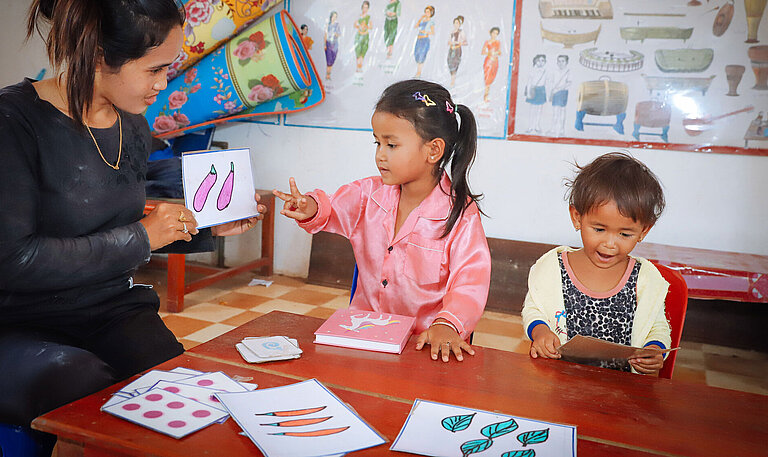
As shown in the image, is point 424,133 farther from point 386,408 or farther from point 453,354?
point 386,408

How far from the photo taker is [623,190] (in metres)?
1.62

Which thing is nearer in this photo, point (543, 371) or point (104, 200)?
point (543, 371)

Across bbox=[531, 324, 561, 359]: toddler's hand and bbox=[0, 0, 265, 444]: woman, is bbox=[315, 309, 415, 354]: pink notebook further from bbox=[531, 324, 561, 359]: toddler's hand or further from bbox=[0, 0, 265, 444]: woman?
bbox=[0, 0, 265, 444]: woman

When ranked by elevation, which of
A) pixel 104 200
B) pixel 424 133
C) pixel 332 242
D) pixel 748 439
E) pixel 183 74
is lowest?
pixel 332 242

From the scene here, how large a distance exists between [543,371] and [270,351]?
57 centimetres

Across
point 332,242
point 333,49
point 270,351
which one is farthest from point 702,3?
point 270,351

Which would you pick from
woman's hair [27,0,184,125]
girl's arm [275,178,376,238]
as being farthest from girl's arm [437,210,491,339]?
woman's hair [27,0,184,125]

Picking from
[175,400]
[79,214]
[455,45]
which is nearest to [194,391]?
[175,400]

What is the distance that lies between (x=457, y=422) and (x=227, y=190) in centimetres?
87

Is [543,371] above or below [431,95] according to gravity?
below

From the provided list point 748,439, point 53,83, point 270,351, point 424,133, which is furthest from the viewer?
point 424,133

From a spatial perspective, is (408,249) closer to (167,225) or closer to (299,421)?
(167,225)

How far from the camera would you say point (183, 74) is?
3.89 metres

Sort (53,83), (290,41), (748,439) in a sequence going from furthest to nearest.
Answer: (290,41) → (53,83) → (748,439)
